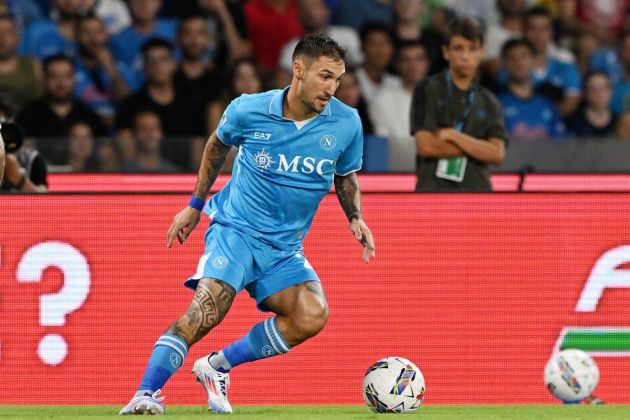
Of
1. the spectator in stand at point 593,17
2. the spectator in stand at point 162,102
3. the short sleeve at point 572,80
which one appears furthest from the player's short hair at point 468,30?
the spectator in stand at point 593,17

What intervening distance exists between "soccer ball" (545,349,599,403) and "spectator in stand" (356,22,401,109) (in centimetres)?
592

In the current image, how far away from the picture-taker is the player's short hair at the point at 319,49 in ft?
24.3

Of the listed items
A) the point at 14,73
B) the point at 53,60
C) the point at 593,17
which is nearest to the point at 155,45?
the point at 53,60

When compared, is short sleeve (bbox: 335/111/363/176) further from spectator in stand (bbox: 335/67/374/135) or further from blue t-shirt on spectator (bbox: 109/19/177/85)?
blue t-shirt on spectator (bbox: 109/19/177/85)

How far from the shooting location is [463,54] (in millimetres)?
9555

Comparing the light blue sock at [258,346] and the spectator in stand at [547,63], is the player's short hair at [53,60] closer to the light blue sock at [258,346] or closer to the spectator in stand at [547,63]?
the spectator in stand at [547,63]

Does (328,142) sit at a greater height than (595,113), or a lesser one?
greater

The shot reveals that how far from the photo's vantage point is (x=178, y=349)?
716 cm

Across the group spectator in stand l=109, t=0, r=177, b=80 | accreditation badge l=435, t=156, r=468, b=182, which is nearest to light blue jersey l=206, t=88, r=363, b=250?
accreditation badge l=435, t=156, r=468, b=182

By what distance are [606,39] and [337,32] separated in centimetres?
341

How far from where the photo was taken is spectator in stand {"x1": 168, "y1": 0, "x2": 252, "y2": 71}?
1409cm

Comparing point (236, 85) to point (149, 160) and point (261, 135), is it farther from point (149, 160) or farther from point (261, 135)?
point (261, 135)

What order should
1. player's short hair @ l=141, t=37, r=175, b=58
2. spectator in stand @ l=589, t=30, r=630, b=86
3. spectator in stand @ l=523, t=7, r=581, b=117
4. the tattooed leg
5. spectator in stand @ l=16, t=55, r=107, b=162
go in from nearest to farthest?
the tattooed leg, spectator in stand @ l=16, t=55, r=107, b=162, player's short hair @ l=141, t=37, r=175, b=58, spectator in stand @ l=523, t=7, r=581, b=117, spectator in stand @ l=589, t=30, r=630, b=86

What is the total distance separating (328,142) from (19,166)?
3188 millimetres
